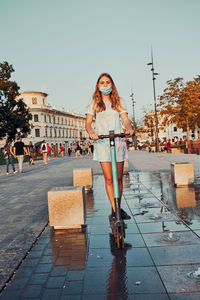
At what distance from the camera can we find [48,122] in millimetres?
84062

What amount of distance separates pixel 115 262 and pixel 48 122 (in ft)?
271

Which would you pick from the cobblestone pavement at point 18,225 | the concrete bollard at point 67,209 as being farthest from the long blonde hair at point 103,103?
the cobblestone pavement at point 18,225

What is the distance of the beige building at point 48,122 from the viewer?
79125 millimetres

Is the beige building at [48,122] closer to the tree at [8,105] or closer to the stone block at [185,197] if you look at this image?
the tree at [8,105]

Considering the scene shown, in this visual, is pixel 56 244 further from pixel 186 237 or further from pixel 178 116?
pixel 178 116

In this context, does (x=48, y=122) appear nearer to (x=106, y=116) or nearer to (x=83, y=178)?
(x=83, y=178)

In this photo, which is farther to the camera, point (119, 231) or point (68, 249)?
point (68, 249)

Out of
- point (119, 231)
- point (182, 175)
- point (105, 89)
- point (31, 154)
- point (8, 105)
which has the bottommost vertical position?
point (119, 231)

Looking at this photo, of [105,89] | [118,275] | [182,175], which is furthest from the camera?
[182,175]

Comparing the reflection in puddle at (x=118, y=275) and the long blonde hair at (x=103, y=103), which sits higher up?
the long blonde hair at (x=103, y=103)

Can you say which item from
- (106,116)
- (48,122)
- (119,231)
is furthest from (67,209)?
(48,122)

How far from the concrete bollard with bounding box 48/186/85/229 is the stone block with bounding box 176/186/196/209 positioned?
1.98 meters

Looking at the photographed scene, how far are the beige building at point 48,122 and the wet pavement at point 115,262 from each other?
208 ft

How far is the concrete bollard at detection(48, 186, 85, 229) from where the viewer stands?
4398 millimetres
